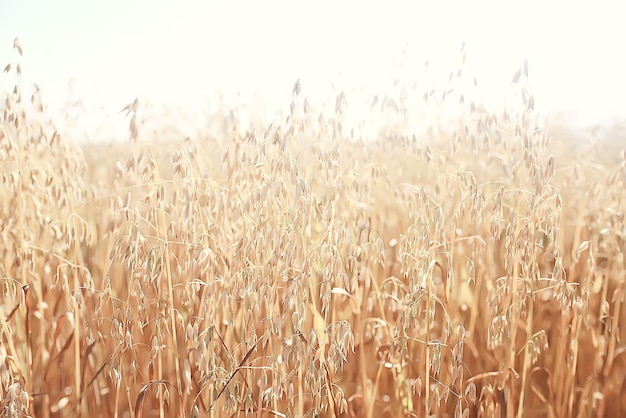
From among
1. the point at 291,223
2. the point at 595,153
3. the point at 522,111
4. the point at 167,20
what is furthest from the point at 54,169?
the point at 595,153

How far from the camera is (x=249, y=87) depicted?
1318 millimetres

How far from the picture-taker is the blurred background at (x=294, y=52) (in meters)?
1.30

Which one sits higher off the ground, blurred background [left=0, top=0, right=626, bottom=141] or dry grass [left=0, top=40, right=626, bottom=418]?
blurred background [left=0, top=0, right=626, bottom=141]

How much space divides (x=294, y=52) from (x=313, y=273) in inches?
18.5

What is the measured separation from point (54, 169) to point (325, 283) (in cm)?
62

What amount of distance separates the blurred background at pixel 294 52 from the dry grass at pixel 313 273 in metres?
0.07

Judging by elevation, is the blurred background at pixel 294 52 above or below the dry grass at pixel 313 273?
above

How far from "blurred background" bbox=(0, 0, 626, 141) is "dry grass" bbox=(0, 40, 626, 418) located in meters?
0.07

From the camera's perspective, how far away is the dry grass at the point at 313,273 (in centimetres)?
120

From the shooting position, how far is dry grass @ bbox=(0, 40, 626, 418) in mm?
1196

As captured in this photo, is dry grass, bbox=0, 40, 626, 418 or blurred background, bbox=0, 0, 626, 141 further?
blurred background, bbox=0, 0, 626, 141

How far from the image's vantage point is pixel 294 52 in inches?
51.7

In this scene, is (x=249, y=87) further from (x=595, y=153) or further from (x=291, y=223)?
(x=595, y=153)

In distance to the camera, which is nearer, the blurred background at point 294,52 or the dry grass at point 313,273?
the dry grass at point 313,273
